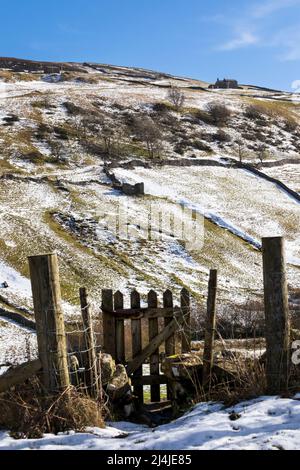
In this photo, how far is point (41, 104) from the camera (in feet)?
251

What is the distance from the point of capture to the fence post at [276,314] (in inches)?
283

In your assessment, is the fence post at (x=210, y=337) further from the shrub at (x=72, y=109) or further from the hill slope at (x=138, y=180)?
the shrub at (x=72, y=109)

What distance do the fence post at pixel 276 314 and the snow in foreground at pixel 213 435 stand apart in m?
0.53

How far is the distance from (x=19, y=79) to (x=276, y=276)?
365 feet

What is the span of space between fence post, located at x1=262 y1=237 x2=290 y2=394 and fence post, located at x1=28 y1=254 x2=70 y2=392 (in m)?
3.11

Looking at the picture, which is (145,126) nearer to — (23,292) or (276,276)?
(23,292)

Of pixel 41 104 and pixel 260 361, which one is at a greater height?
pixel 41 104

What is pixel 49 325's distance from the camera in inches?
281

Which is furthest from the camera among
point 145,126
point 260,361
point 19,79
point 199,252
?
point 19,79

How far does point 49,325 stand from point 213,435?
284 centimetres

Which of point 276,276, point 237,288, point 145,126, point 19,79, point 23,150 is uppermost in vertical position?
point 19,79

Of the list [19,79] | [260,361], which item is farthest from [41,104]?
[260,361]

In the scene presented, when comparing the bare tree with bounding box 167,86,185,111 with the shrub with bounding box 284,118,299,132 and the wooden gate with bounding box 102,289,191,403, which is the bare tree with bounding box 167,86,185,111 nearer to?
the shrub with bounding box 284,118,299,132
